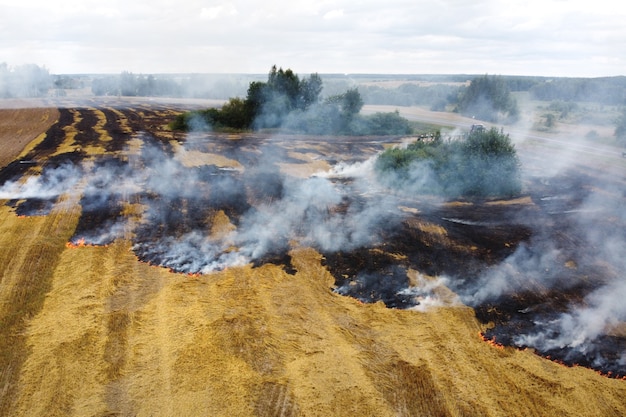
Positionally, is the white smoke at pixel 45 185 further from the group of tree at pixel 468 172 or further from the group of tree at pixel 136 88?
the group of tree at pixel 136 88

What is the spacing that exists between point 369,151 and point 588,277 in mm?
17160

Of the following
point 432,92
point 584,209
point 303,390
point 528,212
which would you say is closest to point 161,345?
point 303,390

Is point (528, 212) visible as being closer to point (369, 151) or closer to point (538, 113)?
point (369, 151)

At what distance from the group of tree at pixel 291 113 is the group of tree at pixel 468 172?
15990mm

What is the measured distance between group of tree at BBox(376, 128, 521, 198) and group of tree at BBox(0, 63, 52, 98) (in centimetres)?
7135

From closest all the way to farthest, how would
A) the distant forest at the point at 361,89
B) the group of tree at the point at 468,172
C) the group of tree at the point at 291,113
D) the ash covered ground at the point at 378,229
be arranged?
the ash covered ground at the point at 378,229 < the group of tree at the point at 468,172 < the group of tree at the point at 291,113 < the distant forest at the point at 361,89

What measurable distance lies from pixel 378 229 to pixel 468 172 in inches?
273

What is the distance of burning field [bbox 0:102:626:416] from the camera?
699cm

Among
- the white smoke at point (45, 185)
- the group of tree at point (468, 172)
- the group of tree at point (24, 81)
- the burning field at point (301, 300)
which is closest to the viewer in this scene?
the burning field at point (301, 300)

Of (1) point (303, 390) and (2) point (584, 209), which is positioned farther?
(2) point (584, 209)

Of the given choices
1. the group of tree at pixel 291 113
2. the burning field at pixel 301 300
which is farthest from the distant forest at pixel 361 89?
the burning field at pixel 301 300

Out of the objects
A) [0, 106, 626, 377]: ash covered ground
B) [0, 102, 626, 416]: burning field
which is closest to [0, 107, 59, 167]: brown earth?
[0, 106, 626, 377]: ash covered ground

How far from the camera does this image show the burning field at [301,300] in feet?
22.9

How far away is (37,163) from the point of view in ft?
65.2
